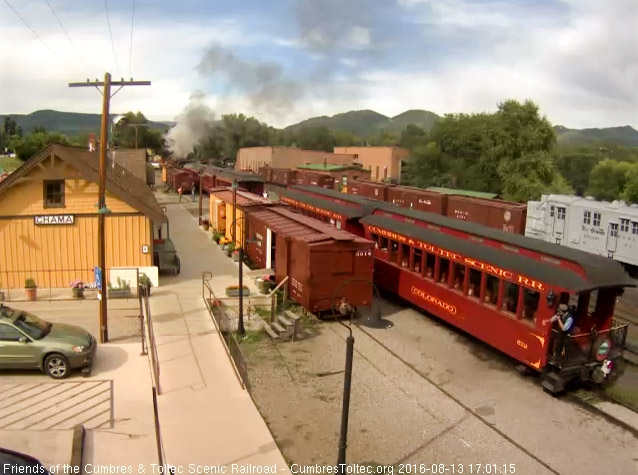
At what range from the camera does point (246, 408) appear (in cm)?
1168

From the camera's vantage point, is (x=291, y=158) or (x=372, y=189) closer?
(x=372, y=189)

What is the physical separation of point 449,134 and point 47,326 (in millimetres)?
63438

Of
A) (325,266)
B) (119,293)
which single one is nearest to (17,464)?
(325,266)

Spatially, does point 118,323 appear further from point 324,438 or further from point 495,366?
point 495,366

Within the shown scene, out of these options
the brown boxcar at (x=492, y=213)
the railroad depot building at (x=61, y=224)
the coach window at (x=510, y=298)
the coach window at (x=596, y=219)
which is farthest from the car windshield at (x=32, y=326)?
the coach window at (x=596, y=219)

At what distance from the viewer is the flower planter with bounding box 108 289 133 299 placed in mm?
19870

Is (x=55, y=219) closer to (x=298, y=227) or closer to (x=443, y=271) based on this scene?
(x=298, y=227)

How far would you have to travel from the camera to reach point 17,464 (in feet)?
25.5


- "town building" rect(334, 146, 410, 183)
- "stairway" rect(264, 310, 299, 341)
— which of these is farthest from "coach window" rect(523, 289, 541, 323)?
"town building" rect(334, 146, 410, 183)

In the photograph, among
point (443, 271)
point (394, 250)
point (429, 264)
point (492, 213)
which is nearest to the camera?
point (443, 271)

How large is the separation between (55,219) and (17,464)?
1443 centimetres

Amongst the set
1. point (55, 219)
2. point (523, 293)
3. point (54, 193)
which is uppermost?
point (54, 193)

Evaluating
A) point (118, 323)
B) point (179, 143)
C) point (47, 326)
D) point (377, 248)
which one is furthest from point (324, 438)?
point (179, 143)

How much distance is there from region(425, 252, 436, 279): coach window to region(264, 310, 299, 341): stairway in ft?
15.7
